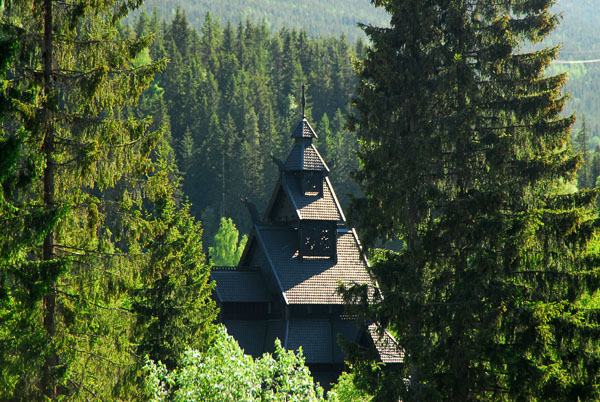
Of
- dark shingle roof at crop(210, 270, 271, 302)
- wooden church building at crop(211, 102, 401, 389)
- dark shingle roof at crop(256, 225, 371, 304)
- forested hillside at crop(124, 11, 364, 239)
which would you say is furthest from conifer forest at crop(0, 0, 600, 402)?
forested hillside at crop(124, 11, 364, 239)

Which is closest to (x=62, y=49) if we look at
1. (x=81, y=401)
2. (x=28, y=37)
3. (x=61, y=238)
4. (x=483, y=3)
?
(x=28, y=37)

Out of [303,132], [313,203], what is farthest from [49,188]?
[303,132]

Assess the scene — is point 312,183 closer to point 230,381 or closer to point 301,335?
point 301,335

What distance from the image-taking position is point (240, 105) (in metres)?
123

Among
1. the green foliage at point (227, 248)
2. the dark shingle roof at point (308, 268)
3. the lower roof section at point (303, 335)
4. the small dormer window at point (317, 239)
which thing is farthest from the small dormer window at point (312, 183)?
the green foliage at point (227, 248)

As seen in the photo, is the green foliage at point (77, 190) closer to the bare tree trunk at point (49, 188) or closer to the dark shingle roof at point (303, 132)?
the bare tree trunk at point (49, 188)

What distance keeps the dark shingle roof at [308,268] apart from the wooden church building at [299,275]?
4 centimetres

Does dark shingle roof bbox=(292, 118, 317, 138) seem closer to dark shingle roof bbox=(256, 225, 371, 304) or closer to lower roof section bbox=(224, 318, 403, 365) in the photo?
dark shingle roof bbox=(256, 225, 371, 304)

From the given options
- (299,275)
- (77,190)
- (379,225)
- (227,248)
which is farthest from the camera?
(227,248)

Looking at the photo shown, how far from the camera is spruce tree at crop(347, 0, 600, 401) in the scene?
18.0 metres

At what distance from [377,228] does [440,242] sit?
1.65 metres

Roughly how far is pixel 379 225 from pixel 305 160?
20.6 meters

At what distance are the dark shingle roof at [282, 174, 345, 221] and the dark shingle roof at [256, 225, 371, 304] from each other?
1.28m

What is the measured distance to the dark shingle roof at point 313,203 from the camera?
40.2 meters
